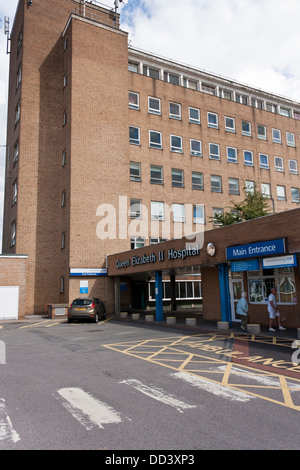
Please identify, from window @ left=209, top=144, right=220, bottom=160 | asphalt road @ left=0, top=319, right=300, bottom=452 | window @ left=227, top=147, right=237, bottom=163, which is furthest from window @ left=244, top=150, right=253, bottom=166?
asphalt road @ left=0, top=319, right=300, bottom=452

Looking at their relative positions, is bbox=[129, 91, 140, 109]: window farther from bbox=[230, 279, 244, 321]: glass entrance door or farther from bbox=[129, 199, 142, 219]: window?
bbox=[230, 279, 244, 321]: glass entrance door

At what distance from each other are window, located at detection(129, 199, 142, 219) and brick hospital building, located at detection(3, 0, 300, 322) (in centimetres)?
9

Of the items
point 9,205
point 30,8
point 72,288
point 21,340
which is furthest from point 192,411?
point 30,8

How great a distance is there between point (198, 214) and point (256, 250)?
64.0 feet

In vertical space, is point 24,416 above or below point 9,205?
below

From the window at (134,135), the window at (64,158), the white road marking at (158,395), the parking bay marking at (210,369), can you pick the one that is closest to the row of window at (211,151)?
the window at (134,135)

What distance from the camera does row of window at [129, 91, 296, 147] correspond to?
33188 millimetres

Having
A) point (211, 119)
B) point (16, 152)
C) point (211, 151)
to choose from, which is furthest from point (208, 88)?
point (16, 152)

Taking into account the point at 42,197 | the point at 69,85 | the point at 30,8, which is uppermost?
the point at 30,8

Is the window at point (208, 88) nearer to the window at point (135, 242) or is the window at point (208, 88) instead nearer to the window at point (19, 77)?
the window at point (19, 77)

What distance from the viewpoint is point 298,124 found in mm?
42406

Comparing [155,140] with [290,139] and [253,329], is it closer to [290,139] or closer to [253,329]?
[290,139]

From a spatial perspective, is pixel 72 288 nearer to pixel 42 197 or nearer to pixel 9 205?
pixel 42 197

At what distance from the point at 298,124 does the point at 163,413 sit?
4361 centimetres
